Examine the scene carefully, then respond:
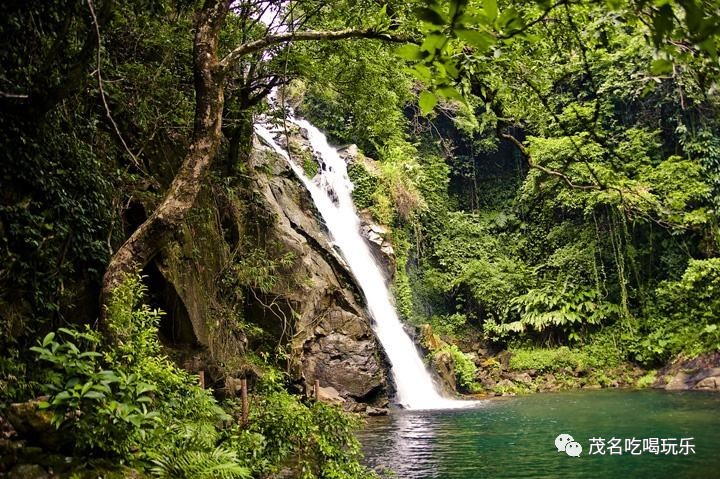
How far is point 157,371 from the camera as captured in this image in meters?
4.32

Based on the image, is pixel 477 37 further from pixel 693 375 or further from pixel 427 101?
pixel 693 375

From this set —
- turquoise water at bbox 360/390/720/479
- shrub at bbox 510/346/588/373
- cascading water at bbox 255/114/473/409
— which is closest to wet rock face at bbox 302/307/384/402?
turquoise water at bbox 360/390/720/479

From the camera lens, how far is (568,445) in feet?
28.7

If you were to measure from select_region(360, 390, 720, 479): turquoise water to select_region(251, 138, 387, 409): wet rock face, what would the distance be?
1.29 metres

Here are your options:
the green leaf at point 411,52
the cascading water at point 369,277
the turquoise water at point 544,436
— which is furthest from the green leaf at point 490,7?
the cascading water at point 369,277

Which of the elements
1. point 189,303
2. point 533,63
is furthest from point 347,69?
point 189,303

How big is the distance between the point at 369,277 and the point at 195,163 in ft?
41.1

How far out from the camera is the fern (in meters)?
3.67

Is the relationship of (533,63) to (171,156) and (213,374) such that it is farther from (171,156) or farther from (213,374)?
(213,374)

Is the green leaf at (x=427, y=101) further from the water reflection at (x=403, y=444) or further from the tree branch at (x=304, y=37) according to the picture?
the water reflection at (x=403, y=444)

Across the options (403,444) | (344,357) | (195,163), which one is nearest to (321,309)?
(344,357)

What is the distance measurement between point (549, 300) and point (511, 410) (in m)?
8.10

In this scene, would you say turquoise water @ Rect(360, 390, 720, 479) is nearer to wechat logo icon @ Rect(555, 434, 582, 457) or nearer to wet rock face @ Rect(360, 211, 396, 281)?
wechat logo icon @ Rect(555, 434, 582, 457)

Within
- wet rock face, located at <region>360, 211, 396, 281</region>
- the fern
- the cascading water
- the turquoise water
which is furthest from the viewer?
wet rock face, located at <region>360, 211, 396, 281</region>
